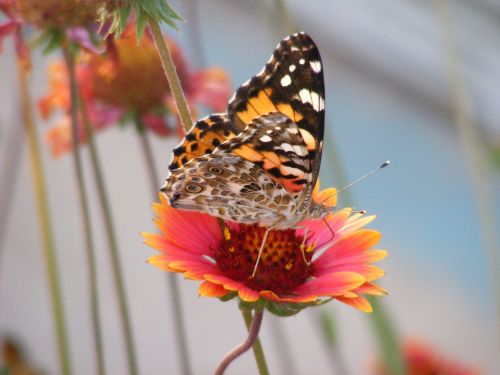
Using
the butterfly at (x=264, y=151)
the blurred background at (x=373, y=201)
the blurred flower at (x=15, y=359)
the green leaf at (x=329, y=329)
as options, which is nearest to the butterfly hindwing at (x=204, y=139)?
the butterfly at (x=264, y=151)

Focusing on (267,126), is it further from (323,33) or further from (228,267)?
(323,33)

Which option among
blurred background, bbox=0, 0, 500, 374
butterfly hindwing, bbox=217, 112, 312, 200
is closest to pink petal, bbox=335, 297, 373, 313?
butterfly hindwing, bbox=217, 112, 312, 200

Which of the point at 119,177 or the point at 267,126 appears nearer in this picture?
the point at 267,126

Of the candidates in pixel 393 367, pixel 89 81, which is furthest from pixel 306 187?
pixel 89 81

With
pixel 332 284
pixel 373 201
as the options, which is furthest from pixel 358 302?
pixel 373 201

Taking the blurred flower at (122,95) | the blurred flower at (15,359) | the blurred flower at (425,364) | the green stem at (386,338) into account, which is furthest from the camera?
the blurred flower at (15,359)

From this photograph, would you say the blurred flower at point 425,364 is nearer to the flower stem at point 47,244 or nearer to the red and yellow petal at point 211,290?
the flower stem at point 47,244

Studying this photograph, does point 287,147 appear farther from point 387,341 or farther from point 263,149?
point 387,341
